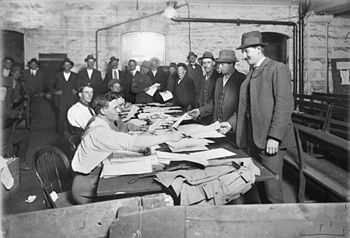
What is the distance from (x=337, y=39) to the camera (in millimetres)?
1412

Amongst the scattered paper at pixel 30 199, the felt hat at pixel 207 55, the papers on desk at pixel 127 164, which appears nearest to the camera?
the papers on desk at pixel 127 164

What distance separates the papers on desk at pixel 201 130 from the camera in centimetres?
152

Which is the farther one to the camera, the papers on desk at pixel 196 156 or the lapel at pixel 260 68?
the lapel at pixel 260 68

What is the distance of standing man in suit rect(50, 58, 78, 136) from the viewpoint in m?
1.39

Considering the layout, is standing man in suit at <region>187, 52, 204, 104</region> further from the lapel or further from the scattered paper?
the scattered paper

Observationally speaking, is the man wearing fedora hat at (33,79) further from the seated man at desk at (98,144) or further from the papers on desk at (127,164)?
the papers on desk at (127,164)

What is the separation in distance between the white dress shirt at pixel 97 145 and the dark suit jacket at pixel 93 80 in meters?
0.14

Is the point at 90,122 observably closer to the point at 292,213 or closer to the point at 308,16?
the point at 292,213

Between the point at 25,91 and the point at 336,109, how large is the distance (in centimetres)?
141

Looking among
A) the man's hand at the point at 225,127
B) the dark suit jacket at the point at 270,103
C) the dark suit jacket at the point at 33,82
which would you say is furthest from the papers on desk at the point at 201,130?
the dark suit jacket at the point at 33,82

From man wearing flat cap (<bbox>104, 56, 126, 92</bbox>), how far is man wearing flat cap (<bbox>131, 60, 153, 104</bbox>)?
6 cm

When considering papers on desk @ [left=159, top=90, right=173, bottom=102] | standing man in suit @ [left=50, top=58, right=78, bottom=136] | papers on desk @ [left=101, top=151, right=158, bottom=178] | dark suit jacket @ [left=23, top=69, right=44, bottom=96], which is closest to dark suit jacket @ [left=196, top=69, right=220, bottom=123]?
papers on desk @ [left=159, top=90, right=173, bottom=102]

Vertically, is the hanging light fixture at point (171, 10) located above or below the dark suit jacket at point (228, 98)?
above

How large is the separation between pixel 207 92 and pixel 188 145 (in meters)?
0.35
